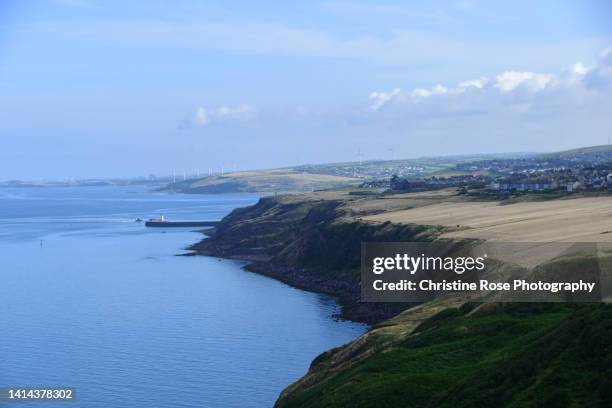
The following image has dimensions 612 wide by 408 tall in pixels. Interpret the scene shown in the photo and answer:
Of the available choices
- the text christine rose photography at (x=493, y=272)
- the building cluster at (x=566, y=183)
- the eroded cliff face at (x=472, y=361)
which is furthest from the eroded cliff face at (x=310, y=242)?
the building cluster at (x=566, y=183)

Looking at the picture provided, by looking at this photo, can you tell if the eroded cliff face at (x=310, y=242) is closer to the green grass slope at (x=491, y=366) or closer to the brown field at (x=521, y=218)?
the brown field at (x=521, y=218)

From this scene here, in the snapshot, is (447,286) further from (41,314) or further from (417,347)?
(41,314)

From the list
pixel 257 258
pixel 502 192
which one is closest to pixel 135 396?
pixel 257 258

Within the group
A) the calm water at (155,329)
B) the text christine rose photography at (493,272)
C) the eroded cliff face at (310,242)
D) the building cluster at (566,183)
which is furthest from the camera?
the building cluster at (566,183)

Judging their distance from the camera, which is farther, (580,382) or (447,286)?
(447,286)

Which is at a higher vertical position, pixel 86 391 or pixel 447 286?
pixel 447 286

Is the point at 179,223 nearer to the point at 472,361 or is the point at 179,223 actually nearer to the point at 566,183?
the point at 566,183

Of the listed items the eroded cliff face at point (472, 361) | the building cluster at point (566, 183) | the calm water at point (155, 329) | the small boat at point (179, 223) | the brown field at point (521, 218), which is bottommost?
the calm water at point (155, 329)
